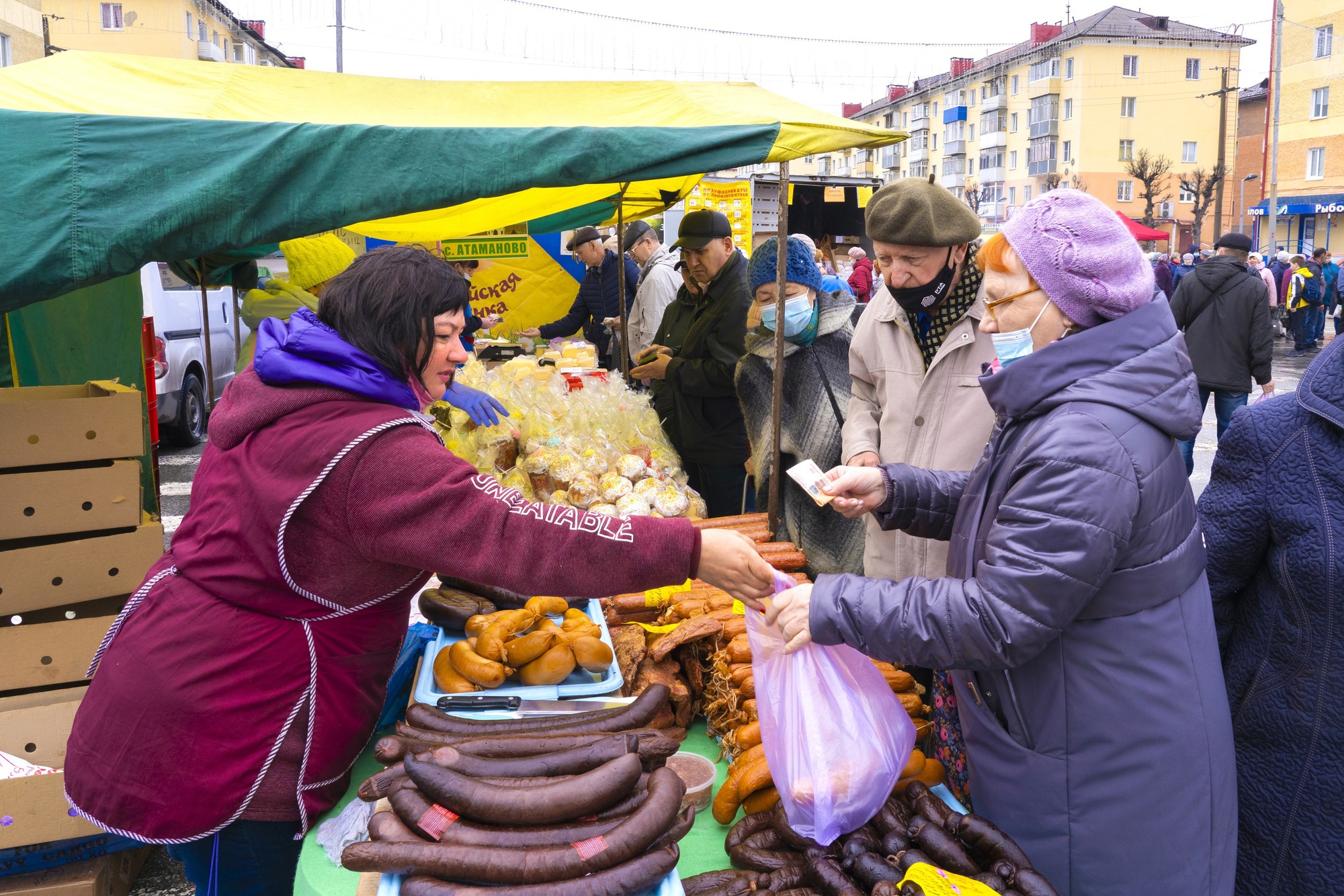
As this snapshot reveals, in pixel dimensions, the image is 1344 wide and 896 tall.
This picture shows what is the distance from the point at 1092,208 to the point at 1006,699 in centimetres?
99

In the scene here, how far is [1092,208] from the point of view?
1.85 meters

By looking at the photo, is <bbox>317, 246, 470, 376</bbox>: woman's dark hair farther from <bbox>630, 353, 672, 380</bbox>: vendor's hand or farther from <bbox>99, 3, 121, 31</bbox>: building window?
<bbox>99, 3, 121, 31</bbox>: building window

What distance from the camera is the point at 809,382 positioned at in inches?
168

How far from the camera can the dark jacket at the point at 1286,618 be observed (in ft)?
6.81

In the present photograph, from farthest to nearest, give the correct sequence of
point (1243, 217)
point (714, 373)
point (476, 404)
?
1. point (1243, 217)
2. point (714, 373)
3. point (476, 404)

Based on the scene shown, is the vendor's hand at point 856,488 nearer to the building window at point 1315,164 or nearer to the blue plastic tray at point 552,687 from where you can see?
the blue plastic tray at point 552,687

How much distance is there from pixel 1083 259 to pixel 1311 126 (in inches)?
1969

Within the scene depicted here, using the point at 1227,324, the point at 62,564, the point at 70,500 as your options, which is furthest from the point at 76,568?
the point at 1227,324

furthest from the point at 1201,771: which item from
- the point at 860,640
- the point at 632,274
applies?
the point at 632,274

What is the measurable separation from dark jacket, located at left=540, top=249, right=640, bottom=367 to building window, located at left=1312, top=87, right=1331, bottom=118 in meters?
43.2

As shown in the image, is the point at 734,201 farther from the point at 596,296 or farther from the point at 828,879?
the point at 828,879

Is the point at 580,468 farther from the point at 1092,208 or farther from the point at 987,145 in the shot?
the point at 987,145

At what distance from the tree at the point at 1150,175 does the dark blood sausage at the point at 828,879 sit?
50.2 meters

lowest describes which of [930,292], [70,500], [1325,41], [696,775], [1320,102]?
[696,775]
